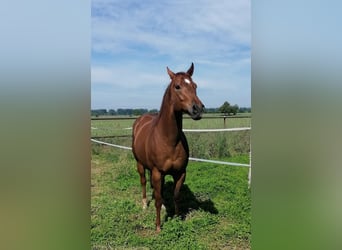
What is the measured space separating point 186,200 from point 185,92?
654 millimetres

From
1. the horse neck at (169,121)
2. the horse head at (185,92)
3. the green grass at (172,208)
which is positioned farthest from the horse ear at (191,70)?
the green grass at (172,208)

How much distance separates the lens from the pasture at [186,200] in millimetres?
1575

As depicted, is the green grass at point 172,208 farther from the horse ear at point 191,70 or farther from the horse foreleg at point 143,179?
the horse ear at point 191,70

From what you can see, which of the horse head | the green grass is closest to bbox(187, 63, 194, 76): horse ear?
the horse head

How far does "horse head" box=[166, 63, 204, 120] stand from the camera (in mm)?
1449

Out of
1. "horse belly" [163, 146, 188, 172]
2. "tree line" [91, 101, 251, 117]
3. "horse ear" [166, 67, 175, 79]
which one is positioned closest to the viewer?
"tree line" [91, 101, 251, 117]

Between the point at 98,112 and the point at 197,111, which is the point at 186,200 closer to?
the point at 197,111

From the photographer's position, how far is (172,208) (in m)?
1.77

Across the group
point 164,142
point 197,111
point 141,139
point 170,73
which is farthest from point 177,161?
point 170,73

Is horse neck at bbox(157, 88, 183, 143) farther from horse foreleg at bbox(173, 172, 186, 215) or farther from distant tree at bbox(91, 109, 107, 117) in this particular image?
distant tree at bbox(91, 109, 107, 117)

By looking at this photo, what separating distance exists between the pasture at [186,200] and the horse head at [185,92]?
113 millimetres

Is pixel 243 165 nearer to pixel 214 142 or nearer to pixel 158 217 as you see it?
pixel 214 142
